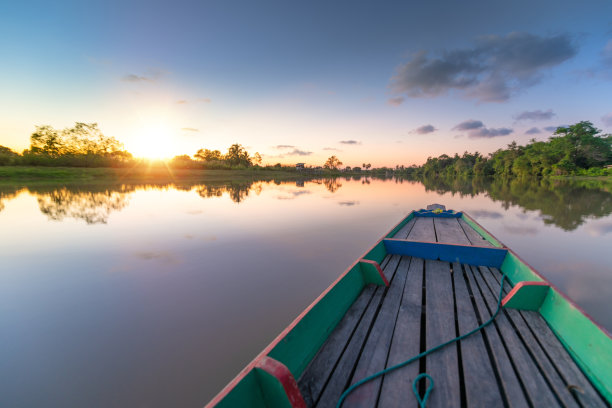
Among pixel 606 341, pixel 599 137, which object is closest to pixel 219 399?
pixel 606 341

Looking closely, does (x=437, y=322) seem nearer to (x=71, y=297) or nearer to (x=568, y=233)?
(x=71, y=297)

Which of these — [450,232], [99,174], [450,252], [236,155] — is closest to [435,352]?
[450,252]

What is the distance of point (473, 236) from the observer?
19.2 feet

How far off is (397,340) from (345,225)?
728cm

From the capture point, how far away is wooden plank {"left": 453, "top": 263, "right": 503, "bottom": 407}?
5.16ft

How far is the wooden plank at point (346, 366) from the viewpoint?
5.33ft

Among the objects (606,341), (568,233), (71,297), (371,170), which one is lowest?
(71,297)

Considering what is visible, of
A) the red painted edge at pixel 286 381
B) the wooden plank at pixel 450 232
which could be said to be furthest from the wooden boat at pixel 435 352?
the wooden plank at pixel 450 232

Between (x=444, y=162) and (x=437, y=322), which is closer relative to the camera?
(x=437, y=322)

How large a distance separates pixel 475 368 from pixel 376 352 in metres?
0.81

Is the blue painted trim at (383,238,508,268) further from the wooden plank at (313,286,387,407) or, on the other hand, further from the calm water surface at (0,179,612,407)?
the wooden plank at (313,286,387,407)

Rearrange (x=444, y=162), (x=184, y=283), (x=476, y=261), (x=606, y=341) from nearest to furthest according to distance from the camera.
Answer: (x=606, y=341), (x=476, y=261), (x=184, y=283), (x=444, y=162)

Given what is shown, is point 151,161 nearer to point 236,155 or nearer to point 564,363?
point 236,155

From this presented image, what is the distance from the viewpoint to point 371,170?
13425 cm
